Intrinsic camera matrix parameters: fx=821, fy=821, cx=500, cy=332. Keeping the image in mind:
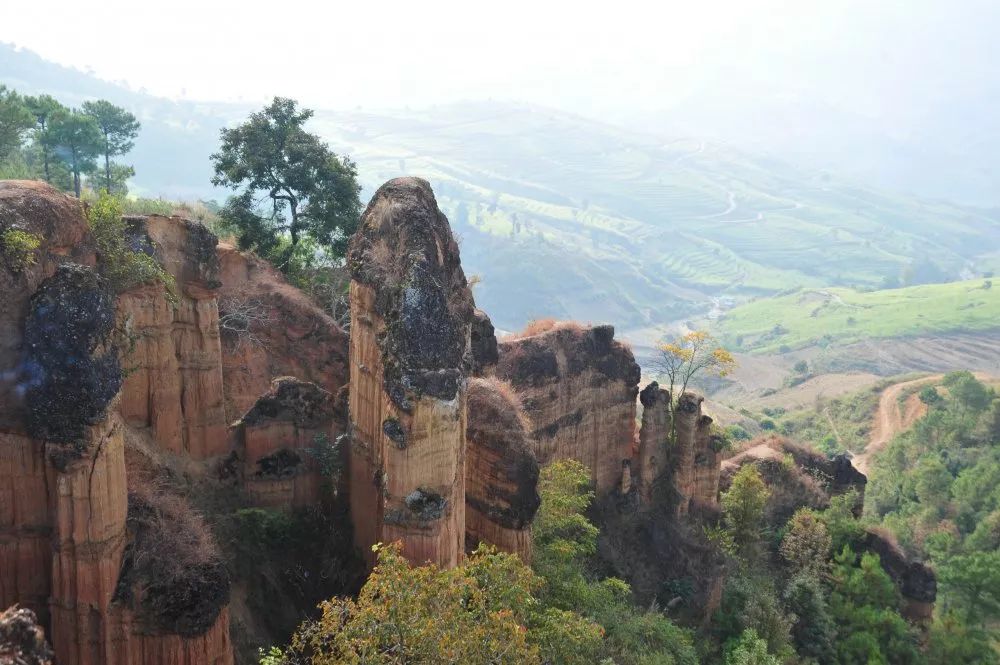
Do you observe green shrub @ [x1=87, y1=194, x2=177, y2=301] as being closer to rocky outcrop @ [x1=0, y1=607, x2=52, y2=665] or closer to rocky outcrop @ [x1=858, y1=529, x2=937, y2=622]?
rocky outcrop @ [x1=0, y1=607, x2=52, y2=665]

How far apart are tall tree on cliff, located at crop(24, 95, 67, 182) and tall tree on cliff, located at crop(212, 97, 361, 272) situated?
50.9 ft

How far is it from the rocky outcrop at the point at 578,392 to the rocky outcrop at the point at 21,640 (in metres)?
16.3

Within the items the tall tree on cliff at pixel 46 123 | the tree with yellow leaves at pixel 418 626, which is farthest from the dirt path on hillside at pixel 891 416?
the tree with yellow leaves at pixel 418 626

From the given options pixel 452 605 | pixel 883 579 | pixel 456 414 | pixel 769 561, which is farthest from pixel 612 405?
pixel 452 605

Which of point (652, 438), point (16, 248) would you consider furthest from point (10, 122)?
point (652, 438)

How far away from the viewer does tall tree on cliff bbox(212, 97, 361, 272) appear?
27.9 m

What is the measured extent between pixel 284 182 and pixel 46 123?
20.3 metres

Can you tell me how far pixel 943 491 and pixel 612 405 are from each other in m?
32.9

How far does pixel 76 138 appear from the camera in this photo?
39125 mm

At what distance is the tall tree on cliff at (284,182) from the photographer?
1099 inches

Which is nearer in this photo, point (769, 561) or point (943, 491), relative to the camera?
point (769, 561)

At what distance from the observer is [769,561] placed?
29453 millimetres

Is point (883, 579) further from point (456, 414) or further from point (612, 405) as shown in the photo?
point (456, 414)

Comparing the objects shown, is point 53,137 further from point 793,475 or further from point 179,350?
point 793,475
